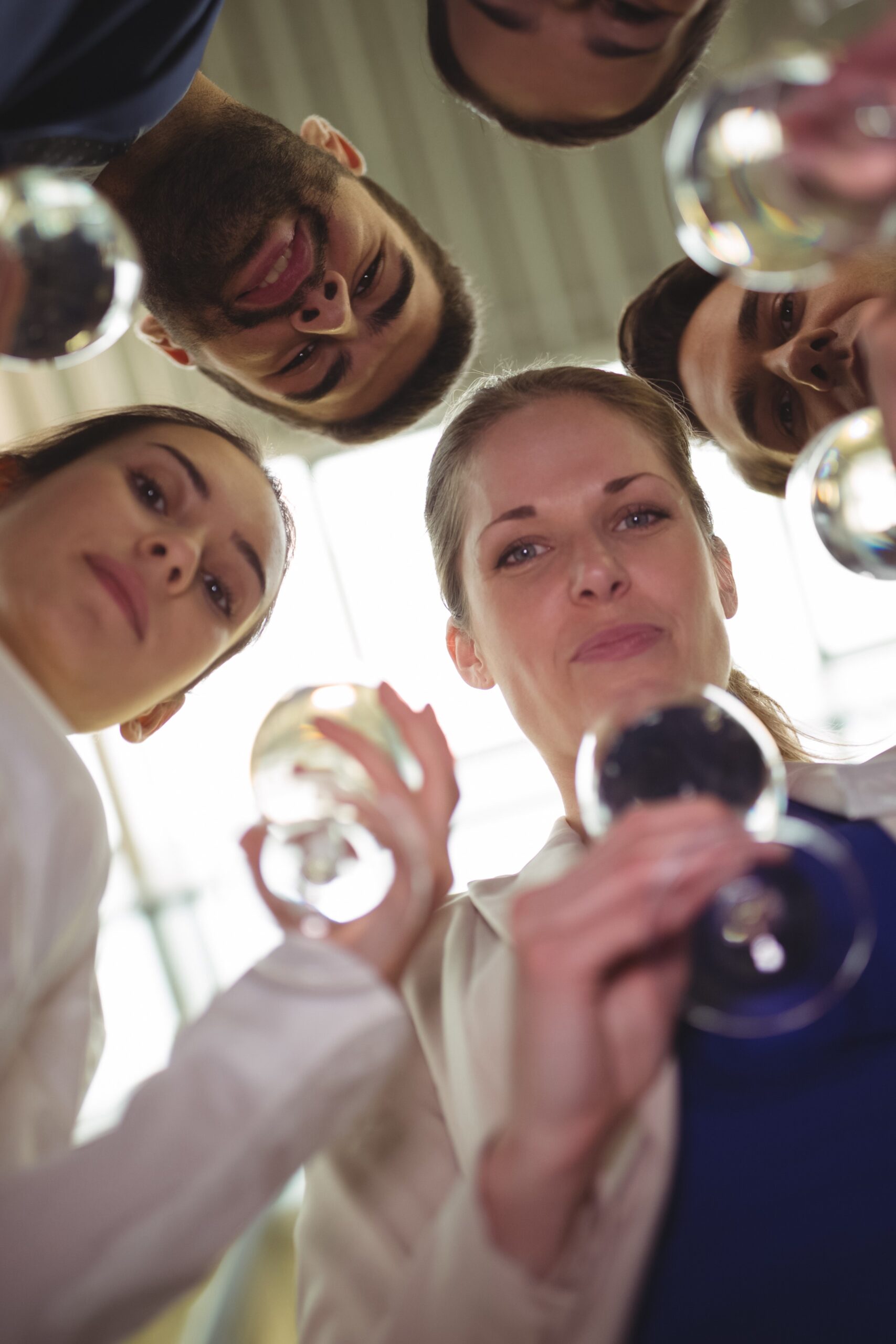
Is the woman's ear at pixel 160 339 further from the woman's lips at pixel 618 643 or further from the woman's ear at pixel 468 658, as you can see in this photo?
the woman's lips at pixel 618 643

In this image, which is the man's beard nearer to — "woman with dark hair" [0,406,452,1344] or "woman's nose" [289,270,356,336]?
"woman's nose" [289,270,356,336]

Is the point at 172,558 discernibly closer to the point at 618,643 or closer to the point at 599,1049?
the point at 618,643

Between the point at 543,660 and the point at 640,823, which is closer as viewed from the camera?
the point at 640,823

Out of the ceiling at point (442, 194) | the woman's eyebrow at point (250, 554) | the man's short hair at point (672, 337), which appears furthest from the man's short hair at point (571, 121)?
the ceiling at point (442, 194)

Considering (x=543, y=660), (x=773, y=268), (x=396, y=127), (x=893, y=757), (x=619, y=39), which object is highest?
(x=396, y=127)

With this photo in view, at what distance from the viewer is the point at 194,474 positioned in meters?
0.87

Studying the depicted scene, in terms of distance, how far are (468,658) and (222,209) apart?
1.49 ft

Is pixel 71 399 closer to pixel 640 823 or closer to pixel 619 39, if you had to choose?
pixel 619 39

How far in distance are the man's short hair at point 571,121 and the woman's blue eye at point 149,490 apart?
39 cm

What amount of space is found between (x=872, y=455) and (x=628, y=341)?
2.22 ft

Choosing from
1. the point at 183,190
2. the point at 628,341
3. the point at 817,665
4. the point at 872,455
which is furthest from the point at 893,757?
the point at 817,665

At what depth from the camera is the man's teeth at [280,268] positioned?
105 cm

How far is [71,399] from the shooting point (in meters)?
2.45

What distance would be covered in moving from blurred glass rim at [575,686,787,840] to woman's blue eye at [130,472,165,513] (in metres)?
0.42
